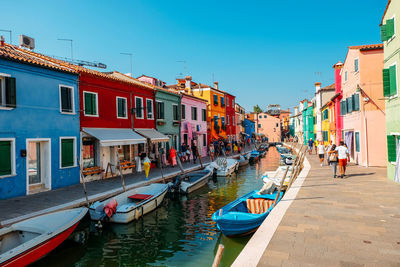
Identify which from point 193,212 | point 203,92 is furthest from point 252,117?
point 193,212

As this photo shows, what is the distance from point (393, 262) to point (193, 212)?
8.44m

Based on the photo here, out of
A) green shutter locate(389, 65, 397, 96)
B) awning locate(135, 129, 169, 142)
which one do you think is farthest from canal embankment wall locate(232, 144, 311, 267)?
awning locate(135, 129, 169, 142)

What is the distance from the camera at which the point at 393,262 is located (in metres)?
4.88

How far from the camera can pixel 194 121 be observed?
30.6 meters

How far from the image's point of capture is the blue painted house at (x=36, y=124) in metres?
11.9

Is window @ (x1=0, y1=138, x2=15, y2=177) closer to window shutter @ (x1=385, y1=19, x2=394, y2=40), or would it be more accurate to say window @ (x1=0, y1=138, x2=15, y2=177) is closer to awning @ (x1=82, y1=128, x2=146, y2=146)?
awning @ (x1=82, y1=128, x2=146, y2=146)

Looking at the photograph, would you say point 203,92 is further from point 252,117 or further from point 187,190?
point 252,117

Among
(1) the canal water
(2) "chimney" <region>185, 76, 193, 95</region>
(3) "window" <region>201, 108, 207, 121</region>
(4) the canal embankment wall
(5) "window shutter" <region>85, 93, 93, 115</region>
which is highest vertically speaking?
(2) "chimney" <region>185, 76, 193, 95</region>

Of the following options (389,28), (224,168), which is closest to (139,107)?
(224,168)

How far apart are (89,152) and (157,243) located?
30.9 ft

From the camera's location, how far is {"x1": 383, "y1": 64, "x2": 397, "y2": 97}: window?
1216 cm

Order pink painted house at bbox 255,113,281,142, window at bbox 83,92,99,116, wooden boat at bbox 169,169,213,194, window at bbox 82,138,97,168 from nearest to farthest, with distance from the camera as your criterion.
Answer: wooden boat at bbox 169,169,213,194 < window at bbox 82,138,97,168 < window at bbox 83,92,99,116 < pink painted house at bbox 255,113,281,142

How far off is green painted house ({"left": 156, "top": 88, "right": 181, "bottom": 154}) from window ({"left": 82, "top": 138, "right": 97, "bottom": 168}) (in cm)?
724

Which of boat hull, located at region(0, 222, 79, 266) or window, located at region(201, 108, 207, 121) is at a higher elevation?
window, located at region(201, 108, 207, 121)
